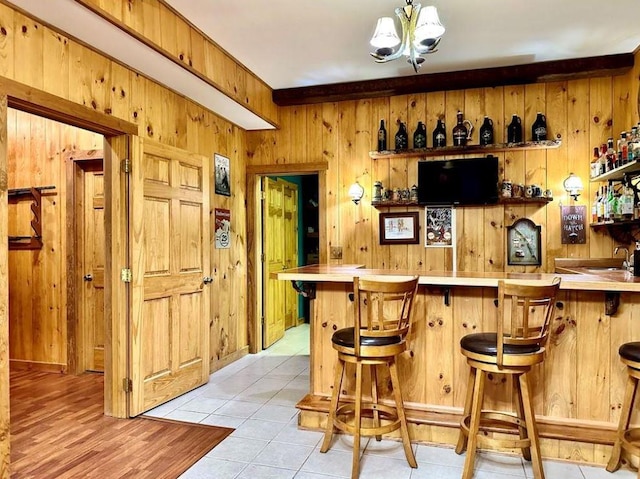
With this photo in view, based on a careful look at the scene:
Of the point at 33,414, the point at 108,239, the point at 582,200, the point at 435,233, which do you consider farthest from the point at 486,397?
the point at 33,414

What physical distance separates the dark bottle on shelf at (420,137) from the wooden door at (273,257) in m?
1.84

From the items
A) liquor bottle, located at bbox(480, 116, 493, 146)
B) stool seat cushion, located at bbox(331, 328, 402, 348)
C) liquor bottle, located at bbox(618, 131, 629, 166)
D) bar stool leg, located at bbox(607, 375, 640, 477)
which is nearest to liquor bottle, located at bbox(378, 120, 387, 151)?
liquor bottle, located at bbox(480, 116, 493, 146)

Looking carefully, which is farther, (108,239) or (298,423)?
(108,239)

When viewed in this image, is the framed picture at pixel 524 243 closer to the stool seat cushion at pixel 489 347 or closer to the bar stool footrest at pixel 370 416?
the stool seat cushion at pixel 489 347

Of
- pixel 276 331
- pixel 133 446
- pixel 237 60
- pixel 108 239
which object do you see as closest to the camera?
pixel 133 446

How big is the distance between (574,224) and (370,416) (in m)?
2.79

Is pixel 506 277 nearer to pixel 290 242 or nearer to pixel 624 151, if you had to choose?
pixel 624 151

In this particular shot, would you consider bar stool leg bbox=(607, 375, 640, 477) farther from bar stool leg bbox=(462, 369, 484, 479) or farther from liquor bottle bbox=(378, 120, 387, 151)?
liquor bottle bbox=(378, 120, 387, 151)

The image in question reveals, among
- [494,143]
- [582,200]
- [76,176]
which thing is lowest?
[582,200]

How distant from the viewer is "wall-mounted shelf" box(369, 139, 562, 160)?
13.5 ft

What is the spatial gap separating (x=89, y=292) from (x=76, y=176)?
3.73ft

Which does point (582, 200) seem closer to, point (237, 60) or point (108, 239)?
point (237, 60)

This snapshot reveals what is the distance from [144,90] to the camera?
3416mm

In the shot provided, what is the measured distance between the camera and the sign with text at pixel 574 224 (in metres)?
4.14
